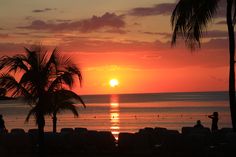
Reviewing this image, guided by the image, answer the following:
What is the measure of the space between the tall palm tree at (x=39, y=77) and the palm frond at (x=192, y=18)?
145 inches

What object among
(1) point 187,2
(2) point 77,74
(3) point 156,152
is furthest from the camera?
(3) point 156,152

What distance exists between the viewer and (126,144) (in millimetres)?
17828

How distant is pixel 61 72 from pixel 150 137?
4515mm

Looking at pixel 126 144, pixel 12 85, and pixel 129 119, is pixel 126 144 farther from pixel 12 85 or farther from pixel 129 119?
pixel 129 119

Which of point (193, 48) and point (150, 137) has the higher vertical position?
point (193, 48)

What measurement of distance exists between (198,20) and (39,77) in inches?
207

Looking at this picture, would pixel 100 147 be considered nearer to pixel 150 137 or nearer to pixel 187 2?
pixel 150 137

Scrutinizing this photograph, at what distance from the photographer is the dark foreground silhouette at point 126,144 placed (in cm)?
1716

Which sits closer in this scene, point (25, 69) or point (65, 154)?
point (25, 69)

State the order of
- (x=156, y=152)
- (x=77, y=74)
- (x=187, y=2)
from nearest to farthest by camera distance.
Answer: (x=77, y=74) → (x=187, y=2) → (x=156, y=152)

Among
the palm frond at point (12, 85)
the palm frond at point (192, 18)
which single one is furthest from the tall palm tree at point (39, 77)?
the palm frond at point (192, 18)

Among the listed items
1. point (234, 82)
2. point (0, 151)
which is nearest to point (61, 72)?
point (0, 151)

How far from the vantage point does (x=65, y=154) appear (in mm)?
18359

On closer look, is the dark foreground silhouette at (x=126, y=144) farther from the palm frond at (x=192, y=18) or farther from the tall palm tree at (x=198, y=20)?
the palm frond at (x=192, y=18)
